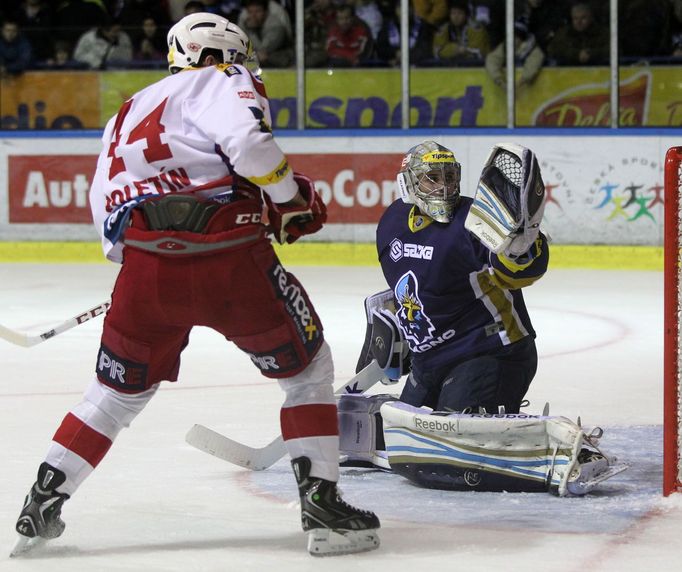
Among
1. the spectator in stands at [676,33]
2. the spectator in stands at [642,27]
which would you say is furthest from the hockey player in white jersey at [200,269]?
the spectator in stands at [676,33]

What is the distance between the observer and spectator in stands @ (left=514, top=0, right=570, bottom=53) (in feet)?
31.7

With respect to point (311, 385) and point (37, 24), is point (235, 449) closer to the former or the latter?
point (311, 385)

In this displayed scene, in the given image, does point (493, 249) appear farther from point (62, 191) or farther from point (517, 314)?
point (62, 191)

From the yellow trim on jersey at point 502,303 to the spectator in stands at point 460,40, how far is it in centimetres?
620

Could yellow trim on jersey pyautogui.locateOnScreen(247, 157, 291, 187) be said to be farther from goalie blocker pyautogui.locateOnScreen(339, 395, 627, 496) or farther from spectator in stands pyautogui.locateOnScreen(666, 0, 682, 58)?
spectator in stands pyautogui.locateOnScreen(666, 0, 682, 58)

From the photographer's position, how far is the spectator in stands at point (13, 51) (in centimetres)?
1058

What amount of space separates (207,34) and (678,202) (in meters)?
1.12

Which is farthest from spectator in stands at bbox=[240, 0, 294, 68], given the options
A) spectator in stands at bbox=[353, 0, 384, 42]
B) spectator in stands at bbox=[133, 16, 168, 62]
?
spectator in stands at bbox=[133, 16, 168, 62]

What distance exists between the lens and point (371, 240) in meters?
9.70

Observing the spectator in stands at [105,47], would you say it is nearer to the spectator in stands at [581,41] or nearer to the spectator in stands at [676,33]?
the spectator in stands at [581,41]

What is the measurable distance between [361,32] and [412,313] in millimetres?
6510

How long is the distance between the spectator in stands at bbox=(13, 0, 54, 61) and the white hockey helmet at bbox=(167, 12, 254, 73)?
25.7 feet

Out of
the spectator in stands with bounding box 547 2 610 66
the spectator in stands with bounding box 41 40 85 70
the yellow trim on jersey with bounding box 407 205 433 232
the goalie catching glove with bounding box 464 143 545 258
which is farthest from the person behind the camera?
the spectator in stands with bounding box 41 40 85 70

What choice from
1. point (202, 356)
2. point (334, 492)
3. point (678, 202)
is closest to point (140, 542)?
point (334, 492)
